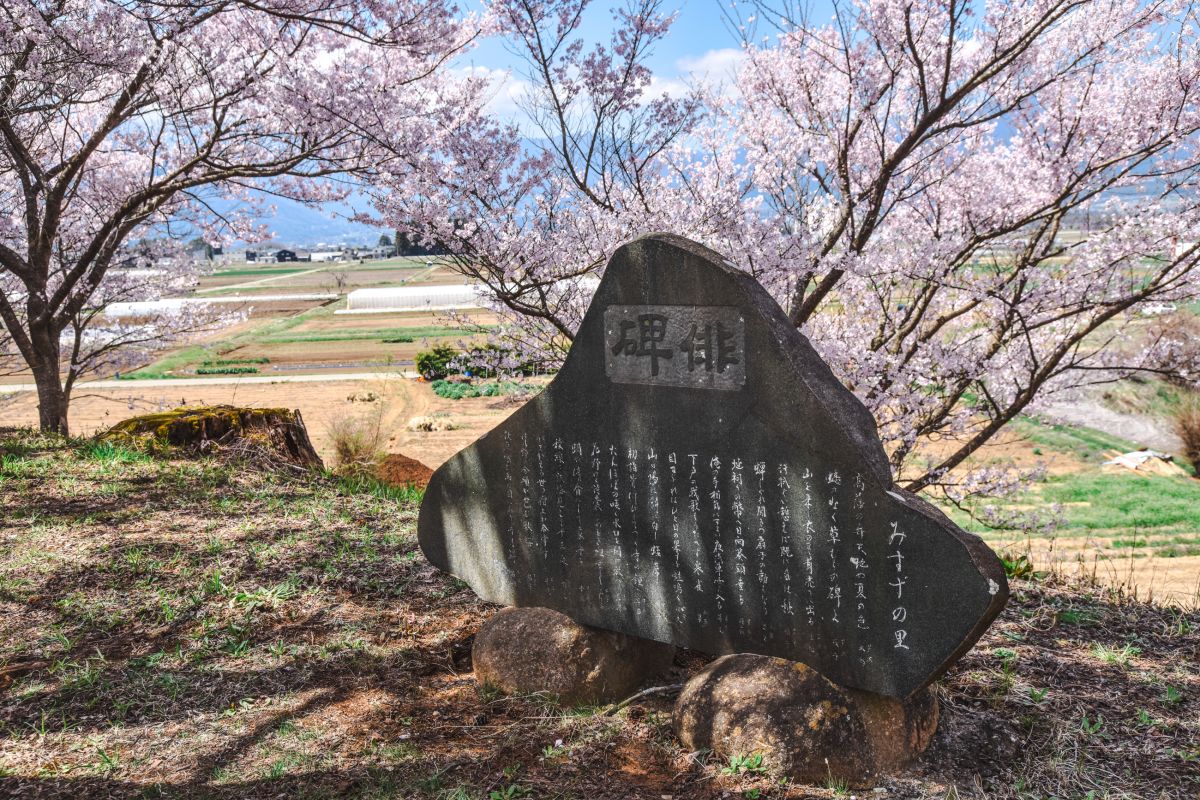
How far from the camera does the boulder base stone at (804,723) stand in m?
3.31

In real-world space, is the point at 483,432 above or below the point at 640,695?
below

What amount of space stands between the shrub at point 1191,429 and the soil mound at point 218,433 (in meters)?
20.7

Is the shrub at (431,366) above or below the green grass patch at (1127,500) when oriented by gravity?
above

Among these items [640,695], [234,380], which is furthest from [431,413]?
[640,695]

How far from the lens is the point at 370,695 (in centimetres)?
406

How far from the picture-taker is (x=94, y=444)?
27.9ft

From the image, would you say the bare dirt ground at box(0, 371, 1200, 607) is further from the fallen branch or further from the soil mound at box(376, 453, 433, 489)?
the fallen branch

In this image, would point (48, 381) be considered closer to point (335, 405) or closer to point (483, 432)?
point (483, 432)

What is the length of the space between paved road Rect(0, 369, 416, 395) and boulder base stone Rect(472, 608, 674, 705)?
29306mm

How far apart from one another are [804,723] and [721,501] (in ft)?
3.07

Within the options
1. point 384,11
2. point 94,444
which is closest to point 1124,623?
point 384,11

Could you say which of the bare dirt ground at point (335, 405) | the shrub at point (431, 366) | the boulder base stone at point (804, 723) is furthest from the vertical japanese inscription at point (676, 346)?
the shrub at point (431, 366)

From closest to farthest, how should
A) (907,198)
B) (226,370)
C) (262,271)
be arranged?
(907,198)
(226,370)
(262,271)

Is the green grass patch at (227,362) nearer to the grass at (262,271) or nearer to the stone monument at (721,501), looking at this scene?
the stone monument at (721,501)
